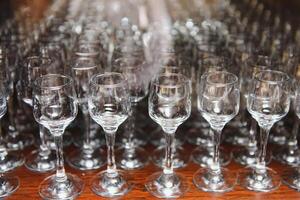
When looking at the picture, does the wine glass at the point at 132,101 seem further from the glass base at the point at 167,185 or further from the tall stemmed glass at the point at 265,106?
the tall stemmed glass at the point at 265,106

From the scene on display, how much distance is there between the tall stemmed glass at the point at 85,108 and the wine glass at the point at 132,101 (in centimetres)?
5

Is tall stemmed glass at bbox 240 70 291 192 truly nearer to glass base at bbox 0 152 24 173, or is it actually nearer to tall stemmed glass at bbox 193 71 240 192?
tall stemmed glass at bbox 193 71 240 192

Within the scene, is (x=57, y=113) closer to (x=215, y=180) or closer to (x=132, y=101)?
(x=132, y=101)

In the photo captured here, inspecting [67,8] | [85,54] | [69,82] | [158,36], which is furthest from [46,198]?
[67,8]

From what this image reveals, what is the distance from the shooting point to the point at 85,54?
112cm

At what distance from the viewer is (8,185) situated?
3.24 feet

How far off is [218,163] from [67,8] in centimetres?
117

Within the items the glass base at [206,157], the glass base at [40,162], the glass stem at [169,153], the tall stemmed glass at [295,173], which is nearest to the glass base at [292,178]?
the tall stemmed glass at [295,173]

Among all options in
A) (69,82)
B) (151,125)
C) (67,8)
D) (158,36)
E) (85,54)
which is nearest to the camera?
(69,82)

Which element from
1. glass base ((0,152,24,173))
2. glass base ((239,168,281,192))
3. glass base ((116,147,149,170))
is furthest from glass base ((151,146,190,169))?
glass base ((0,152,24,173))

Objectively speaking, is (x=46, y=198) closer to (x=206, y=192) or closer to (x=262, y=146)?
(x=206, y=192)

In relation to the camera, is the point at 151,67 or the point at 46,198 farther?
the point at 151,67

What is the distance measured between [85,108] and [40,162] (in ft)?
0.48

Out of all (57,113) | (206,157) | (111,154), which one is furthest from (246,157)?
(57,113)
